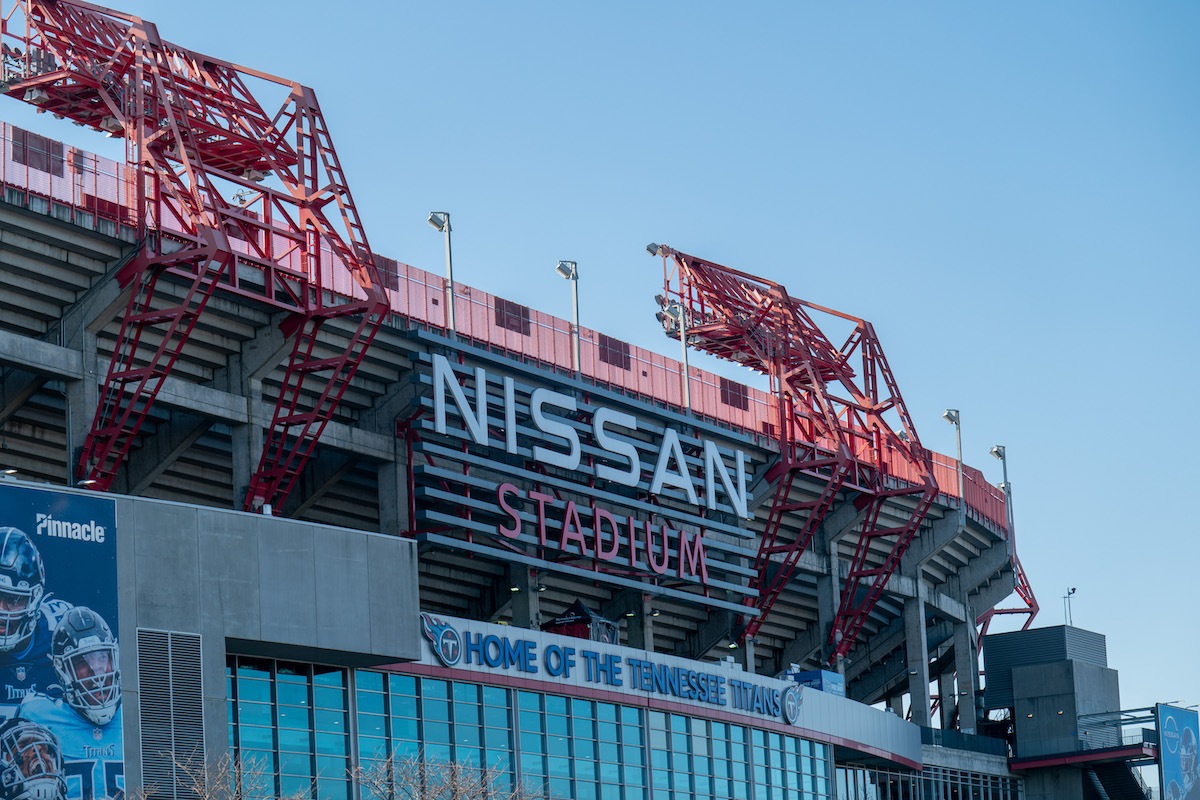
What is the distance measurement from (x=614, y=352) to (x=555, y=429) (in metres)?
7.14

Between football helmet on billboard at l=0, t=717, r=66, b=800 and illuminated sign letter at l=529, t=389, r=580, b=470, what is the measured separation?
27.6 m

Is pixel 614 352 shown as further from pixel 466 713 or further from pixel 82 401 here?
pixel 82 401

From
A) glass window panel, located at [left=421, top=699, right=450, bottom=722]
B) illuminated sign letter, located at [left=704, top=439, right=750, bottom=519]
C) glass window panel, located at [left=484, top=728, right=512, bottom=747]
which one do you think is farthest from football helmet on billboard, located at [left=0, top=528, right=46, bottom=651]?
illuminated sign letter, located at [left=704, top=439, right=750, bottom=519]

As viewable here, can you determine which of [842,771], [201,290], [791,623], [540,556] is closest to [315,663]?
[201,290]

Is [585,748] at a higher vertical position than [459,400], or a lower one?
lower

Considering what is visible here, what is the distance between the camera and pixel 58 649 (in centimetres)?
4962

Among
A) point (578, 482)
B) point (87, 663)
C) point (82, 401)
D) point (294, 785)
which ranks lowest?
point (294, 785)

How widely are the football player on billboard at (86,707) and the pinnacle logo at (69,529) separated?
1790 mm

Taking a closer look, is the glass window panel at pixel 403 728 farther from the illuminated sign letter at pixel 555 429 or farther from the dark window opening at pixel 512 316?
the dark window opening at pixel 512 316

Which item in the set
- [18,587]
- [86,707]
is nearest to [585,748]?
[86,707]

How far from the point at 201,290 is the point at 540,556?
17.9 m

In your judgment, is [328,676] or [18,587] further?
[328,676]

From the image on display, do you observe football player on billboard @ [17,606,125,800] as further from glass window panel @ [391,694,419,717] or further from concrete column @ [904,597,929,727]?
concrete column @ [904,597,929,727]

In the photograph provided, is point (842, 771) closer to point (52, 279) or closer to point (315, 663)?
point (315, 663)
